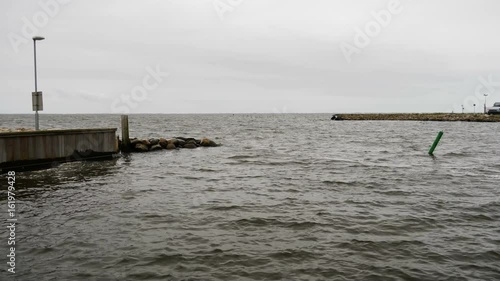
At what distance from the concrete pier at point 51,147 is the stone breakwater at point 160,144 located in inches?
153

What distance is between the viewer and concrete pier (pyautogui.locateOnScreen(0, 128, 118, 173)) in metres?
15.2

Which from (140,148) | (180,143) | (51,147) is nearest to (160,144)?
(180,143)

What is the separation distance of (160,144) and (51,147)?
11.5 metres

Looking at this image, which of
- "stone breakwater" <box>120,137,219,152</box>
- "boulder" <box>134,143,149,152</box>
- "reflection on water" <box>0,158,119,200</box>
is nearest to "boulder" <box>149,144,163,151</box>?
"stone breakwater" <box>120,137,219,152</box>

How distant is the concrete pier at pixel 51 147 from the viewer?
49.8 ft

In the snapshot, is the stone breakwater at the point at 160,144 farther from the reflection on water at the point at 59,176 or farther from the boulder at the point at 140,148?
the reflection on water at the point at 59,176

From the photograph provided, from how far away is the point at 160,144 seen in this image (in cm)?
2839

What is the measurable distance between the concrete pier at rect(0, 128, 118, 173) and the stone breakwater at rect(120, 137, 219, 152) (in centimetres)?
389

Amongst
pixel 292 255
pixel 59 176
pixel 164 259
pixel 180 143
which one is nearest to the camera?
pixel 164 259

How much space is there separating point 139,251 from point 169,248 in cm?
55

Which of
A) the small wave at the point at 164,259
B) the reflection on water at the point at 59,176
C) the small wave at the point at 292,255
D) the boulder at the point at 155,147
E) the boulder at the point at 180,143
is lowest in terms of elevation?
the small wave at the point at 292,255

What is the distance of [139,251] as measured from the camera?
6.75m

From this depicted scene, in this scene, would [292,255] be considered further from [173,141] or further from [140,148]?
[173,141]

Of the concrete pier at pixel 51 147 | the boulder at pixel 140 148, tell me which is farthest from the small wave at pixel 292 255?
the boulder at pixel 140 148
